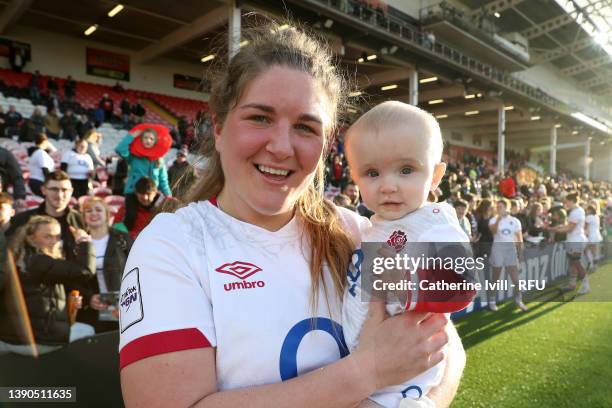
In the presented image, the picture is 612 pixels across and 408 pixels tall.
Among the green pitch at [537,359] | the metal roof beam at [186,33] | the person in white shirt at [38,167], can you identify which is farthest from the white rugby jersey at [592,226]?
the metal roof beam at [186,33]

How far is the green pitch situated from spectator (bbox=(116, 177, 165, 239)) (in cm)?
353

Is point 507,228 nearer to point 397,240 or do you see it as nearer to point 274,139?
point 397,240

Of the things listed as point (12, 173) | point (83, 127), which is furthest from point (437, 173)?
point (83, 127)

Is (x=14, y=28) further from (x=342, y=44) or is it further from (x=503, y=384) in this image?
(x=503, y=384)

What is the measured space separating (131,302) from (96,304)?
8.32 ft

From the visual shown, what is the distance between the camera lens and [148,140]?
530 cm

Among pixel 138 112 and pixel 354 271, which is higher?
pixel 138 112

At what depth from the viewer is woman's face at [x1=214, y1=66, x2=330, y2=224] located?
1077 mm

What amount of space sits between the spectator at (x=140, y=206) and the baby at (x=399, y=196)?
12.4 ft

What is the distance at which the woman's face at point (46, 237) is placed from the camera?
3.14 metres

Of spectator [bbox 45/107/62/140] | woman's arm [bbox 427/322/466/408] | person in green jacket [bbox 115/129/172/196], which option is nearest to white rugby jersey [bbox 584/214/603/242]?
person in green jacket [bbox 115/129/172/196]

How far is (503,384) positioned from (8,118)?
41.1 ft

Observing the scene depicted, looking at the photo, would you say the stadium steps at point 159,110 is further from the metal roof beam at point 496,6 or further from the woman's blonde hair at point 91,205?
the metal roof beam at point 496,6

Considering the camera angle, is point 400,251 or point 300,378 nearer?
point 300,378
